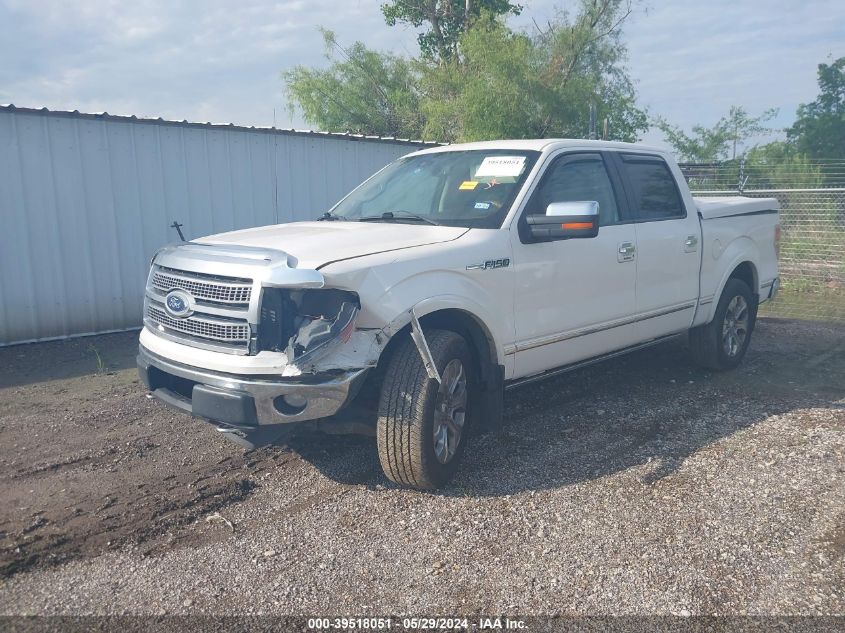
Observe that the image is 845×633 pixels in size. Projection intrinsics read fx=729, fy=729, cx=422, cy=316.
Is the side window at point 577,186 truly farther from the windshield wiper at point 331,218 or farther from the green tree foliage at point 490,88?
the green tree foliage at point 490,88

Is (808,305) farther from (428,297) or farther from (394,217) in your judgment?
(428,297)

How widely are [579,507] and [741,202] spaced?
13.4 feet

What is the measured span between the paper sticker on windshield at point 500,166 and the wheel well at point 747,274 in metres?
2.92

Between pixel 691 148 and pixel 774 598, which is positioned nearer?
pixel 774 598

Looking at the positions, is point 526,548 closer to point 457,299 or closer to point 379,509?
point 379,509

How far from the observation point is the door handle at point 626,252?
521 centimetres

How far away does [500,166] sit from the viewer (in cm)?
488

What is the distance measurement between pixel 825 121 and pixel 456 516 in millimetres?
34725

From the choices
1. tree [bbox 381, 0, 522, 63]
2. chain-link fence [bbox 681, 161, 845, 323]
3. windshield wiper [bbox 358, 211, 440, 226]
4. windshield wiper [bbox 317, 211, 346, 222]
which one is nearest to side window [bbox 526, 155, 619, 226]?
windshield wiper [bbox 358, 211, 440, 226]

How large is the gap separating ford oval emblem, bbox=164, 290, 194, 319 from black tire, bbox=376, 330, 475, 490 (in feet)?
3.67

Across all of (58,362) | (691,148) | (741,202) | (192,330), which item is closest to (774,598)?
(192,330)

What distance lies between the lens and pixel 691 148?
32.2 metres

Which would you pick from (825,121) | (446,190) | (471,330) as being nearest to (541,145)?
(446,190)

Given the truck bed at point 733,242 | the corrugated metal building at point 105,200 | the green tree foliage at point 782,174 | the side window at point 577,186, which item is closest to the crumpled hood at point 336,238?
the side window at point 577,186
